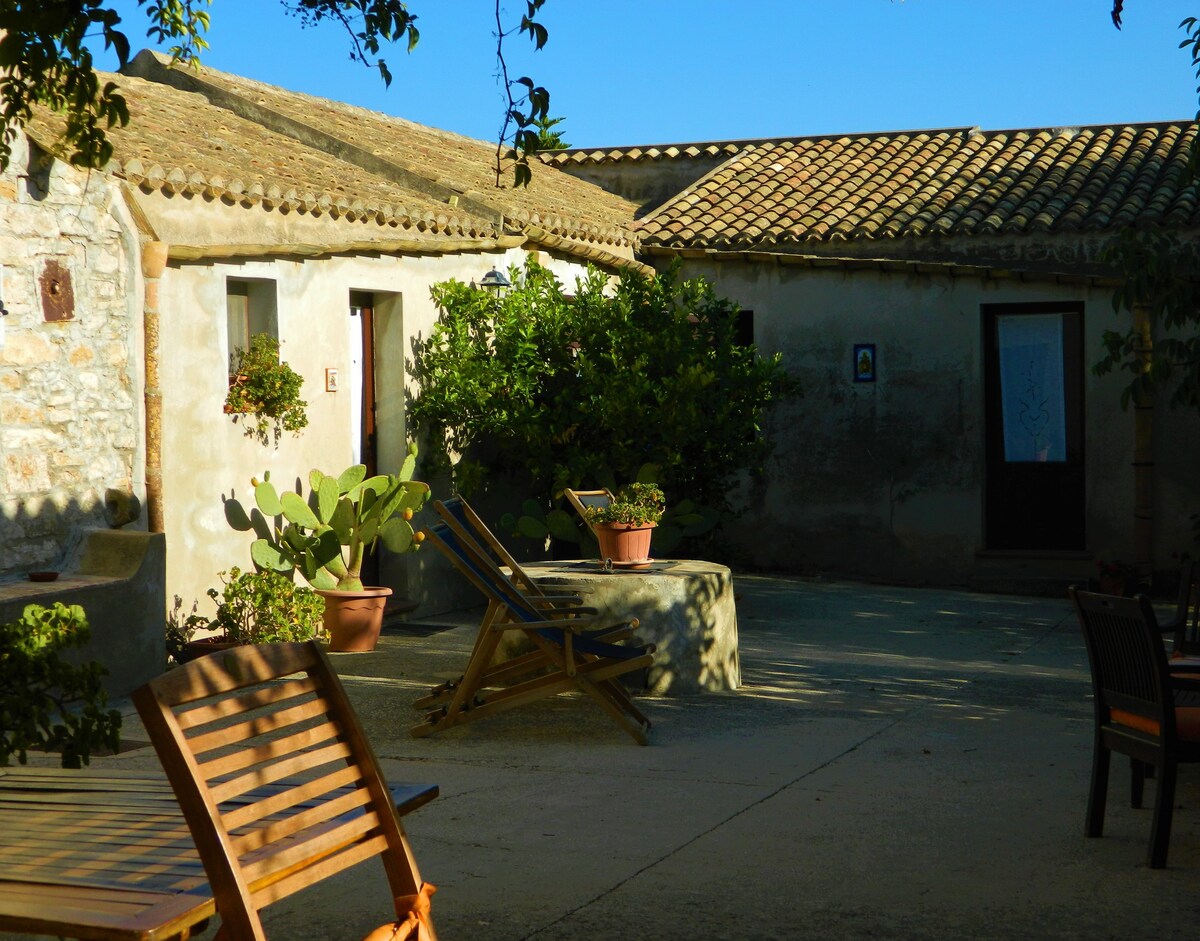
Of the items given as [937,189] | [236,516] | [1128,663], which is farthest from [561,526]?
[1128,663]

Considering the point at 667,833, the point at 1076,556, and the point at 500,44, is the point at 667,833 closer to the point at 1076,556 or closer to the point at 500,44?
the point at 500,44

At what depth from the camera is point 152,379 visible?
8.05 metres

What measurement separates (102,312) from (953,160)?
33.5 feet

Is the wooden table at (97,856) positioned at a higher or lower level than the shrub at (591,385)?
lower

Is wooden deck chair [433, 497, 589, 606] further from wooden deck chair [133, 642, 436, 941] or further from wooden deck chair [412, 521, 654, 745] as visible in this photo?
wooden deck chair [133, 642, 436, 941]

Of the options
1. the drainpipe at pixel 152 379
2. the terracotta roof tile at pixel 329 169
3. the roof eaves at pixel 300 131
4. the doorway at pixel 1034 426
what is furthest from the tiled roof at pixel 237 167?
the doorway at pixel 1034 426

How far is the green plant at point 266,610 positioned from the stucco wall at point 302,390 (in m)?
0.24

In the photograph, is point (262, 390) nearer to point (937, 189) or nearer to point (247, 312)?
point (247, 312)

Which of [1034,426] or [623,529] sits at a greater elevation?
[1034,426]

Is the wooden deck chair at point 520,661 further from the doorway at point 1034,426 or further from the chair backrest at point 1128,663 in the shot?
the doorway at point 1034,426

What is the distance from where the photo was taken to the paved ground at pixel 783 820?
12.9 ft

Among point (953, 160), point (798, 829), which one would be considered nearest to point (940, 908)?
point (798, 829)

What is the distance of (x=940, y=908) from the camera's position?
13.0ft

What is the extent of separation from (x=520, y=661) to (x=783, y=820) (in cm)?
202
